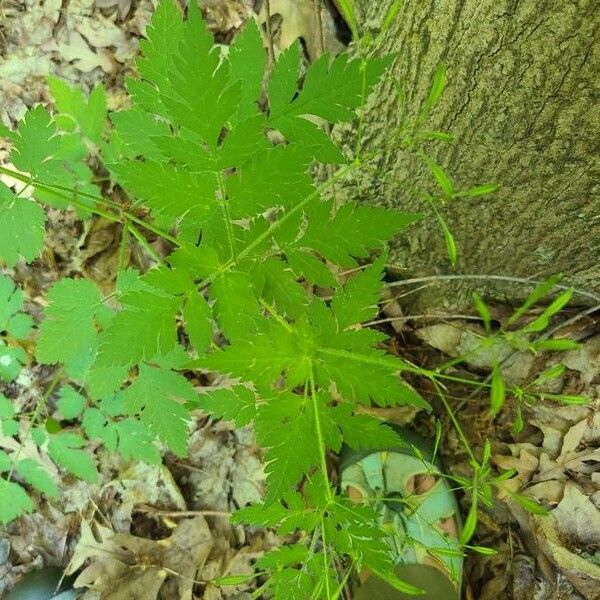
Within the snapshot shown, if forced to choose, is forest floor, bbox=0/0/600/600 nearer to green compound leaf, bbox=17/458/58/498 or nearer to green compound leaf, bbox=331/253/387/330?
green compound leaf, bbox=17/458/58/498

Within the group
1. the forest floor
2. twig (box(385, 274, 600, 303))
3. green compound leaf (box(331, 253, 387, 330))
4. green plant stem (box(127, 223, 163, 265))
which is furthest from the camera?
the forest floor

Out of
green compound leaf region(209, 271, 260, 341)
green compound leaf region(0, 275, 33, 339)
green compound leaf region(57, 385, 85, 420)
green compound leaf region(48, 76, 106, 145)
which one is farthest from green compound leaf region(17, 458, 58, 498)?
green compound leaf region(209, 271, 260, 341)

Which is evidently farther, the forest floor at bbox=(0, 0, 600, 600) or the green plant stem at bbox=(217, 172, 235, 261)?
the forest floor at bbox=(0, 0, 600, 600)

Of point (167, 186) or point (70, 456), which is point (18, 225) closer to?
point (167, 186)

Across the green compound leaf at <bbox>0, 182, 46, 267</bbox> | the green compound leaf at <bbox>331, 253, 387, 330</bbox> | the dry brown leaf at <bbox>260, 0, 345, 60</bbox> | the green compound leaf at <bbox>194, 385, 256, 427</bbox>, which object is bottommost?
the green compound leaf at <bbox>194, 385, 256, 427</bbox>

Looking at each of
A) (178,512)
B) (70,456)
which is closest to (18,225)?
(70,456)

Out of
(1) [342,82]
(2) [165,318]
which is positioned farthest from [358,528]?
(1) [342,82]

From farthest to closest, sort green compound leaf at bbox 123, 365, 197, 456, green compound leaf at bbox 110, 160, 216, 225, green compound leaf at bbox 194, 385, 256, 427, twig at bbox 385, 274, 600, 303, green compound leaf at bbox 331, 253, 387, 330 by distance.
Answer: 1. twig at bbox 385, 274, 600, 303
2. green compound leaf at bbox 123, 365, 197, 456
3. green compound leaf at bbox 194, 385, 256, 427
4. green compound leaf at bbox 331, 253, 387, 330
5. green compound leaf at bbox 110, 160, 216, 225
